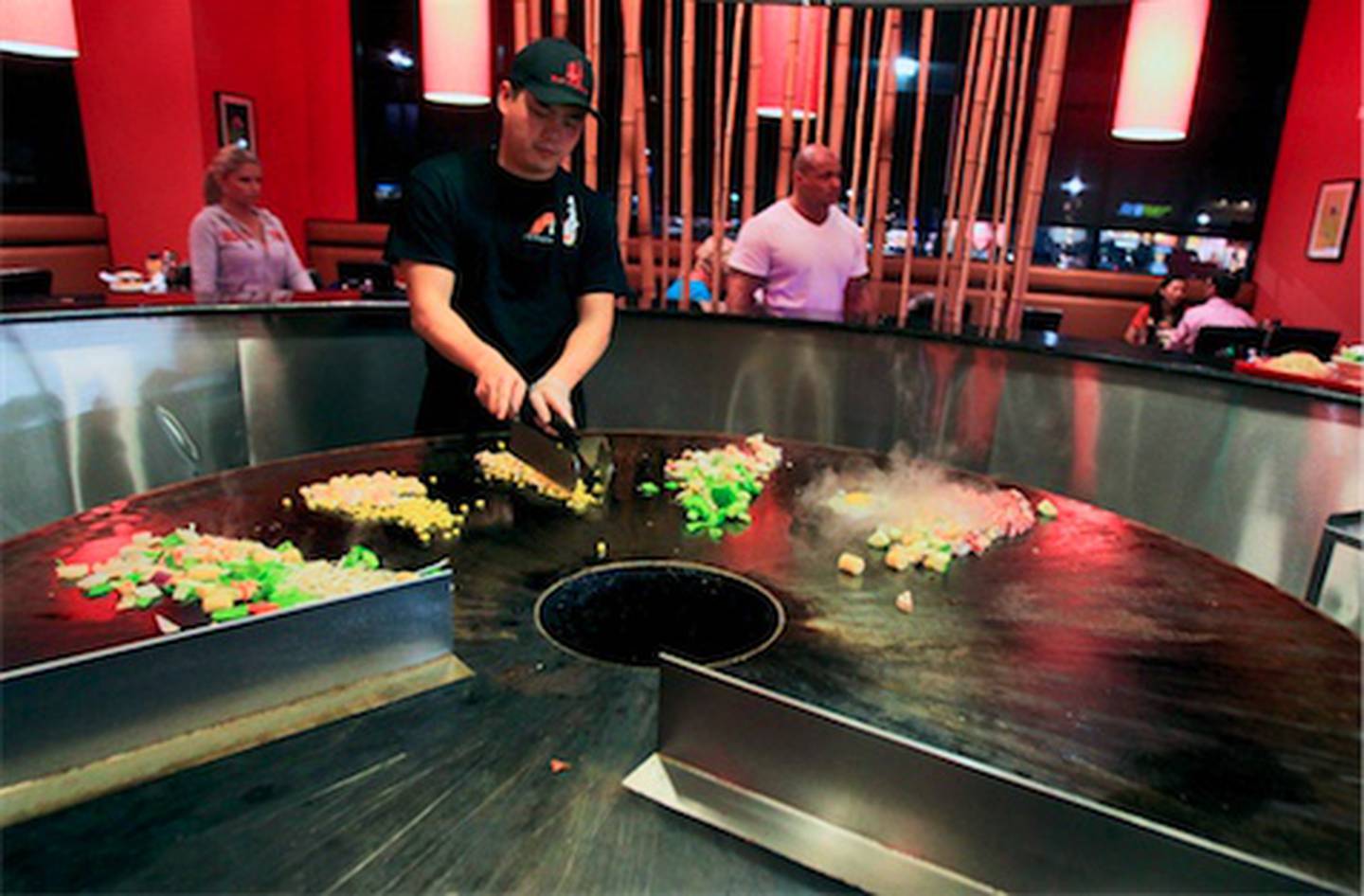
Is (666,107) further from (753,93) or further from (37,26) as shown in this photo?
(37,26)

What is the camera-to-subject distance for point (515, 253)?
195 cm

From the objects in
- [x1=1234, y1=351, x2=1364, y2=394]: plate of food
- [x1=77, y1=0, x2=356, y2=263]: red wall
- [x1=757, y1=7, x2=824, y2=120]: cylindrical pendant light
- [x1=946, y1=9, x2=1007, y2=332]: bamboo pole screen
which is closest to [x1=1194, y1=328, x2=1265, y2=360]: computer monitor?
[x1=946, y1=9, x2=1007, y2=332]: bamboo pole screen

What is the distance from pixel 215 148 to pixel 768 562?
6674 millimetres

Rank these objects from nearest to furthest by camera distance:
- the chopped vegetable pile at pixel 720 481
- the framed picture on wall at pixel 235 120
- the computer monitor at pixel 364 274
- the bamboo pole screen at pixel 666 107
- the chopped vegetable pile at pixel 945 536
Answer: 1. the chopped vegetable pile at pixel 945 536
2. the chopped vegetable pile at pixel 720 481
3. the bamboo pole screen at pixel 666 107
4. the computer monitor at pixel 364 274
5. the framed picture on wall at pixel 235 120

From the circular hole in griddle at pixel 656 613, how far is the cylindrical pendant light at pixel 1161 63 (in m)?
2.98

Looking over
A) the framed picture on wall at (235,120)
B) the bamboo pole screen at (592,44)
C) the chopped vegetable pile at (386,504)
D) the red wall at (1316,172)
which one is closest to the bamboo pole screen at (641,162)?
the bamboo pole screen at (592,44)

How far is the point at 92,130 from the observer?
625 centimetres

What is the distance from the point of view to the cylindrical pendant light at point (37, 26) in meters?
3.15

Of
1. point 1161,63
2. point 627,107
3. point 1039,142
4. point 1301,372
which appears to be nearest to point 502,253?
point 627,107

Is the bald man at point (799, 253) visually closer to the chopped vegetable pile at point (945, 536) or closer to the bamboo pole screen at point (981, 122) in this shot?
the bamboo pole screen at point (981, 122)

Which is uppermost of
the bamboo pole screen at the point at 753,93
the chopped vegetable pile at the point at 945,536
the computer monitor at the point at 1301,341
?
the bamboo pole screen at the point at 753,93

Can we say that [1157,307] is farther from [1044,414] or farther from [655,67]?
[655,67]

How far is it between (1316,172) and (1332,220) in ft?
1.61

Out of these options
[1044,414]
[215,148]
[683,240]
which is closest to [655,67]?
[215,148]
